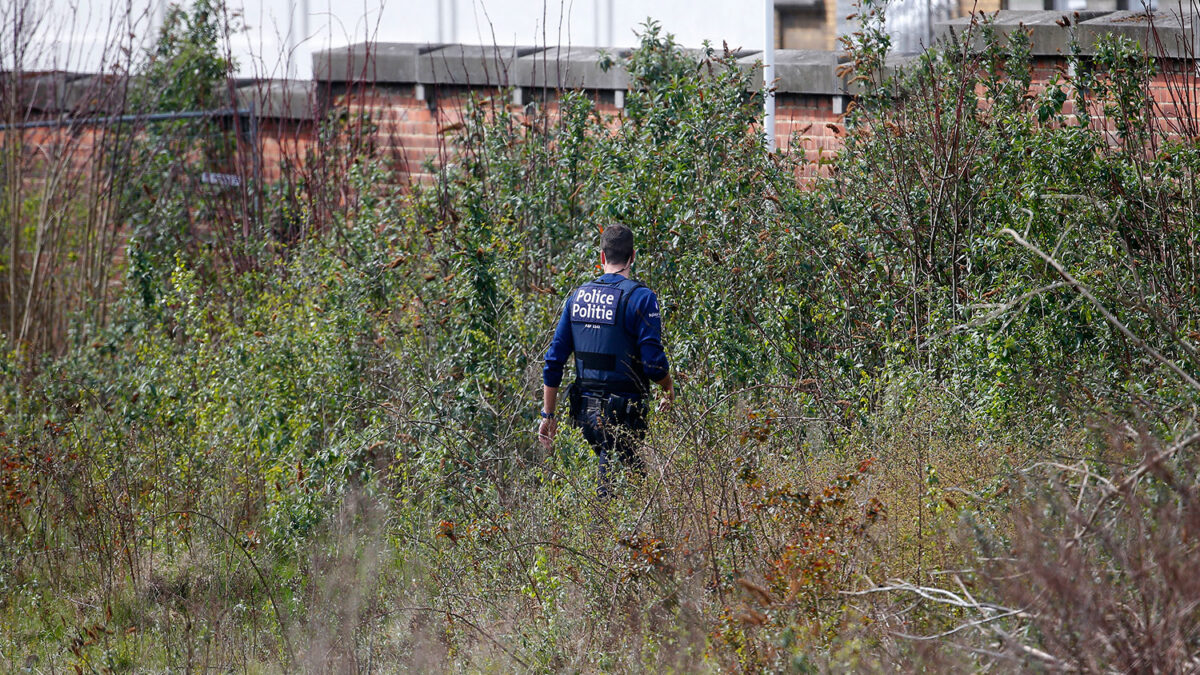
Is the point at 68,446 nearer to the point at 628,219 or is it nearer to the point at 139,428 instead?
the point at 139,428

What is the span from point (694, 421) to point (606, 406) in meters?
0.65

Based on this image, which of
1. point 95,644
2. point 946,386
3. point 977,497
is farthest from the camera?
point 946,386

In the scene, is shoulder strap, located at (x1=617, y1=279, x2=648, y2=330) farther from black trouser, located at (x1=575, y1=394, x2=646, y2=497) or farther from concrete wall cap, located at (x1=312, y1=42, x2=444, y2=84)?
concrete wall cap, located at (x1=312, y1=42, x2=444, y2=84)

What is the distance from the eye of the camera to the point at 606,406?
16.6 feet

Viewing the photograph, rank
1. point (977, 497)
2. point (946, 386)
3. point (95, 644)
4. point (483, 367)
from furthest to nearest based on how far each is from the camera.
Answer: point (483, 367), point (946, 386), point (95, 644), point (977, 497)

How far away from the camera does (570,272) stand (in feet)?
20.5

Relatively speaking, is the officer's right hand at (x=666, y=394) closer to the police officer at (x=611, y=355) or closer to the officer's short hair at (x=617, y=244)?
the police officer at (x=611, y=355)

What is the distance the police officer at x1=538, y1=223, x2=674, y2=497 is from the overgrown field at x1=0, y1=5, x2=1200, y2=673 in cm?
15

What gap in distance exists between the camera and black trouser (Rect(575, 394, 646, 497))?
4.82 metres

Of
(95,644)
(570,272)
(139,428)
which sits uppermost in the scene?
(570,272)

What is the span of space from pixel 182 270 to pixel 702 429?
11.2 feet

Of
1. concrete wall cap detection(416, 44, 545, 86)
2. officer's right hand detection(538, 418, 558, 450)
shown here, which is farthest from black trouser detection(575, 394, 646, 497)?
concrete wall cap detection(416, 44, 545, 86)

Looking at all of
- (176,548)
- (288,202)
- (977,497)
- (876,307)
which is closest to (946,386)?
(876,307)

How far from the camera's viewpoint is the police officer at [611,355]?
491cm
